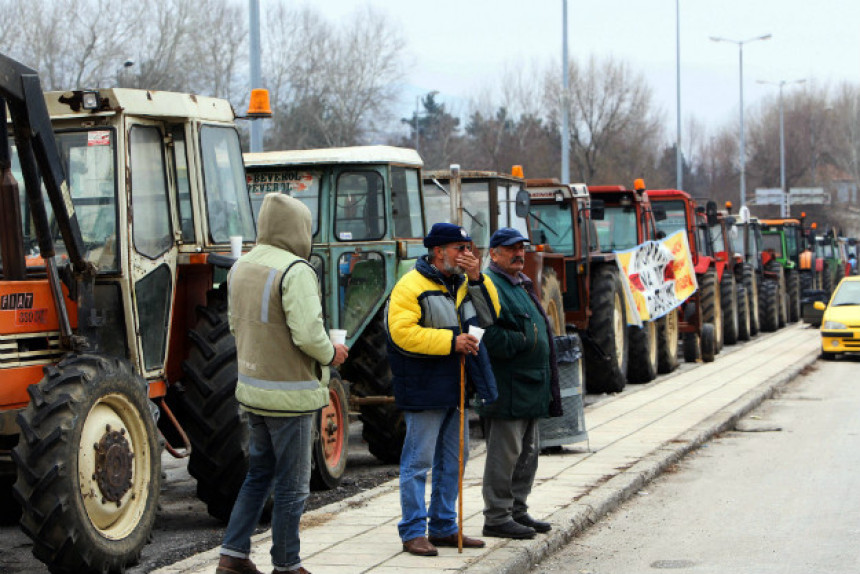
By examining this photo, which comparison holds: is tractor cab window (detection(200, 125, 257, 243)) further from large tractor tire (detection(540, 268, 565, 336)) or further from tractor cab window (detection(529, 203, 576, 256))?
tractor cab window (detection(529, 203, 576, 256))

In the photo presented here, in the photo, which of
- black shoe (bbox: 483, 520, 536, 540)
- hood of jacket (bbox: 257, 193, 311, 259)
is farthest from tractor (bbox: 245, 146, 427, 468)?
hood of jacket (bbox: 257, 193, 311, 259)

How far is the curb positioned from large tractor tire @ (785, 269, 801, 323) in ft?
71.5

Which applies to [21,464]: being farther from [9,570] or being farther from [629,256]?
[629,256]

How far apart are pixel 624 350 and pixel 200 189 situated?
10.7 m

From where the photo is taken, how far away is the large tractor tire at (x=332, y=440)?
10172mm

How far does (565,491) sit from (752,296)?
2158 centimetres

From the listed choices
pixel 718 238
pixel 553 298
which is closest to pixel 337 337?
pixel 553 298

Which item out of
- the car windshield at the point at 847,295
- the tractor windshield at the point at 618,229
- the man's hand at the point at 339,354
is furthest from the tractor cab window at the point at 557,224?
the man's hand at the point at 339,354

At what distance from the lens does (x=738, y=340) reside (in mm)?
29812

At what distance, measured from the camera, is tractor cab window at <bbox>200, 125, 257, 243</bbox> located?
30.6ft

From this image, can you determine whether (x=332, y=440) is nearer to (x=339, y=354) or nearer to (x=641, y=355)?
(x=339, y=354)

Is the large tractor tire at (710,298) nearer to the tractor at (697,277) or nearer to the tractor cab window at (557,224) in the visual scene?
the tractor at (697,277)

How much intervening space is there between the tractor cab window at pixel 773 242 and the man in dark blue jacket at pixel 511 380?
29865 mm

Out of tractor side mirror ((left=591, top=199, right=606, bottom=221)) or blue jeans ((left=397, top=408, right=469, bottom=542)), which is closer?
blue jeans ((left=397, top=408, right=469, bottom=542))
